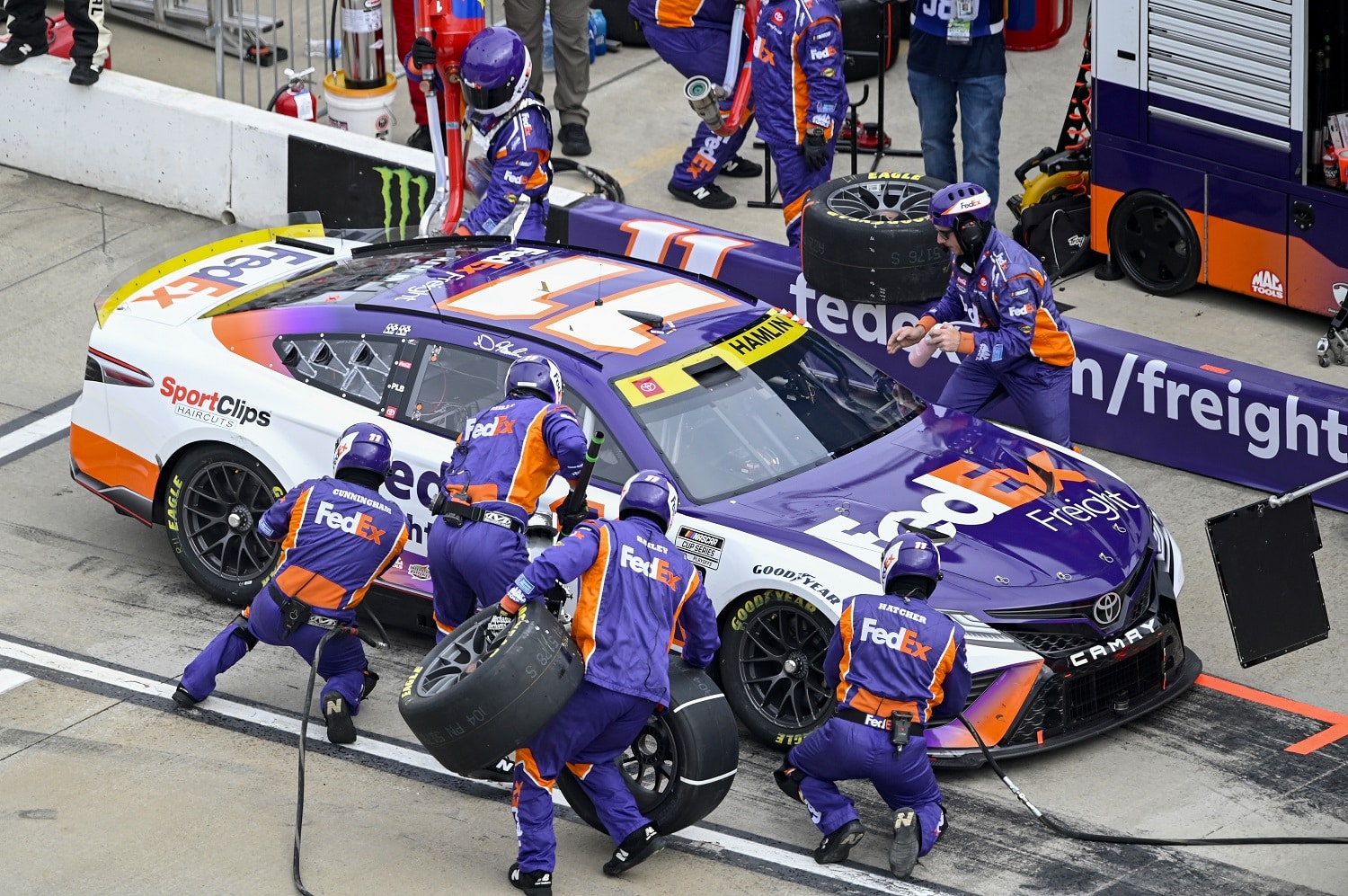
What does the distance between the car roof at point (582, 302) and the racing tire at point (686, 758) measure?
169 cm

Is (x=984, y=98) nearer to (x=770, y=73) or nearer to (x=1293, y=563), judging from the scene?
(x=770, y=73)

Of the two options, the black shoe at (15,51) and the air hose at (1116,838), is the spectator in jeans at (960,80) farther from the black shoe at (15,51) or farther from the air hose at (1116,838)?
the black shoe at (15,51)

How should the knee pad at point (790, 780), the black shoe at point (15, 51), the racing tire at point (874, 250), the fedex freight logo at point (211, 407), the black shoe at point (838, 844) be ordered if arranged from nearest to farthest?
the black shoe at point (838, 844)
the knee pad at point (790, 780)
the fedex freight logo at point (211, 407)
the racing tire at point (874, 250)
the black shoe at point (15, 51)

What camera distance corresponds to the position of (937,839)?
24.3ft

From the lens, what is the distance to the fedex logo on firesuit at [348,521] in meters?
7.91

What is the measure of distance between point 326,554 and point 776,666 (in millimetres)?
1900

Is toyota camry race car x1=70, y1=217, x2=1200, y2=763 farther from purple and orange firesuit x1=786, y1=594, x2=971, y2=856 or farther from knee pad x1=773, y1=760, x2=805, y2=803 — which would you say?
knee pad x1=773, y1=760, x2=805, y2=803

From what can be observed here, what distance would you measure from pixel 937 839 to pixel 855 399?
7.33 feet

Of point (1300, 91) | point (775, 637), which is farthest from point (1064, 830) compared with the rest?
point (1300, 91)

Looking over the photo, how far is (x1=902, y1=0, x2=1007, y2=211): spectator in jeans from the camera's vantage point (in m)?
12.2

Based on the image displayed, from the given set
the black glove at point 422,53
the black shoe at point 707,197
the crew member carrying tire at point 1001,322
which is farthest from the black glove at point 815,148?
the crew member carrying tire at point 1001,322

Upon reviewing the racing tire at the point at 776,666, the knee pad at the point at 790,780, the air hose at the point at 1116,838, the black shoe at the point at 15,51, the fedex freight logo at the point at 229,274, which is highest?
the black shoe at the point at 15,51

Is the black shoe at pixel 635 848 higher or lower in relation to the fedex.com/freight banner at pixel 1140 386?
lower

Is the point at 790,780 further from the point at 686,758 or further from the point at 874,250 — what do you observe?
the point at 874,250
